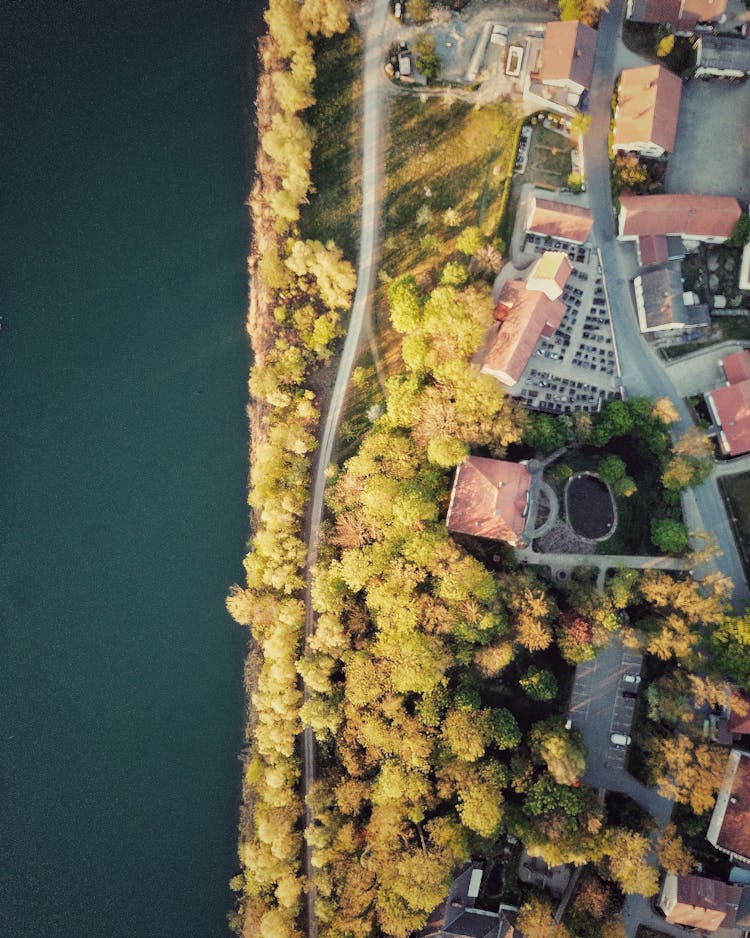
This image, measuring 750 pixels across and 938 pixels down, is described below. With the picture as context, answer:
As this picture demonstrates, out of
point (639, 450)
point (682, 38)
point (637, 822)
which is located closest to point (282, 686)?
point (637, 822)

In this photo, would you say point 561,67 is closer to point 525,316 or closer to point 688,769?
point 525,316

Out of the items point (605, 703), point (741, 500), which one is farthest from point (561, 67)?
point (605, 703)

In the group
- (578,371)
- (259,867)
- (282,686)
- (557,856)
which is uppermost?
(578,371)

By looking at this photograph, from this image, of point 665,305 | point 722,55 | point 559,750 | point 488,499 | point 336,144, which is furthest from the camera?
point 336,144

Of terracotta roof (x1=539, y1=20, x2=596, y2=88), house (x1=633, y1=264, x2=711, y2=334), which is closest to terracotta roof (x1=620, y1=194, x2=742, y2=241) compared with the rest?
house (x1=633, y1=264, x2=711, y2=334)

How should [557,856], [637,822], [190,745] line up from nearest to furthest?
[557,856] → [637,822] → [190,745]

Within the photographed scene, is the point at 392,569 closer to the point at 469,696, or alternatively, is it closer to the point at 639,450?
the point at 469,696
